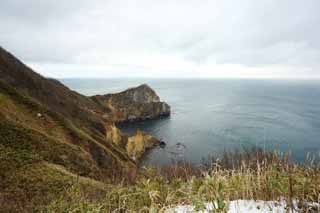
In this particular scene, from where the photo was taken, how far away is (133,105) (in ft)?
306

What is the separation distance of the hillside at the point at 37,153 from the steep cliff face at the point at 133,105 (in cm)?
4819

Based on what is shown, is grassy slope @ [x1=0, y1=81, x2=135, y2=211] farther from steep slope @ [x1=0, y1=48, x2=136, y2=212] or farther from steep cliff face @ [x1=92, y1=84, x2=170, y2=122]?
steep cliff face @ [x1=92, y1=84, x2=170, y2=122]

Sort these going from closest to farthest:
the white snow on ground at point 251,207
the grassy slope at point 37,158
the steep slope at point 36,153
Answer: the white snow on ground at point 251,207
the grassy slope at point 37,158
the steep slope at point 36,153

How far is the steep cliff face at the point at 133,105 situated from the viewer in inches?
3484

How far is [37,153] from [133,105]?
76.8 meters

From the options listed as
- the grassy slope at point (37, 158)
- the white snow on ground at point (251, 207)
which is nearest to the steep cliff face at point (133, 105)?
the grassy slope at point (37, 158)

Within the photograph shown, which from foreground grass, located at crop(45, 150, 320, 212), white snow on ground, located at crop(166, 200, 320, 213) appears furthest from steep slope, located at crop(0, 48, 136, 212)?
white snow on ground, located at crop(166, 200, 320, 213)

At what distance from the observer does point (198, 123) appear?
8062 cm

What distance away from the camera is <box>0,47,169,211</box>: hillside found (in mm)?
11047

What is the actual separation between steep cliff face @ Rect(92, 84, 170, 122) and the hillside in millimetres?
48192

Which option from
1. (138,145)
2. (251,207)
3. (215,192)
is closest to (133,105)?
(138,145)

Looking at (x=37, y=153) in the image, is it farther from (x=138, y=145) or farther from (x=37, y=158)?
(x=138, y=145)

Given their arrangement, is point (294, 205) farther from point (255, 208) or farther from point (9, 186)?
point (9, 186)

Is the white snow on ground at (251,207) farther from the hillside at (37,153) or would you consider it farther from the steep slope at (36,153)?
the steep slope at (36,153)
